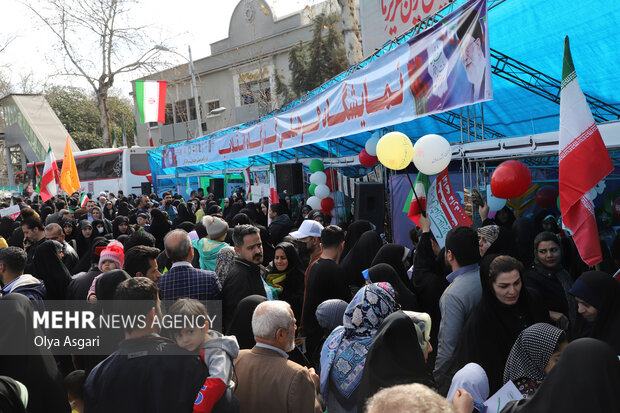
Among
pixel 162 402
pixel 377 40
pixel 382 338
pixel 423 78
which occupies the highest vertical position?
pixel 377 40

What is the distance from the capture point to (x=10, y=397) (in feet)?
8.07

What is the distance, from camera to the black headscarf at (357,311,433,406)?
246cm

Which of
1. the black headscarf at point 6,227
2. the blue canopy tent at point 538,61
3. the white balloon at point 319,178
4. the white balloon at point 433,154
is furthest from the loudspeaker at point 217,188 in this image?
the white balloon at point 433,154

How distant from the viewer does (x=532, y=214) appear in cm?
840

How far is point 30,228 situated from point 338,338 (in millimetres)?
4770

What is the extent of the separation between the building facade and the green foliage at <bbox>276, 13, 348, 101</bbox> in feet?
5.13

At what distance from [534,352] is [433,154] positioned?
12.2 ft

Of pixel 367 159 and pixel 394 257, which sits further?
pixel 367 159

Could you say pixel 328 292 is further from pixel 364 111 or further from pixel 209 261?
pixel 364 111

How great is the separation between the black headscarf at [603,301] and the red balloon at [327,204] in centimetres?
693

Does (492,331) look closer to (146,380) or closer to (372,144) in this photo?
(146,380)

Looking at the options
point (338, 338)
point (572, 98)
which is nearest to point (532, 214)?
point (572, 98)

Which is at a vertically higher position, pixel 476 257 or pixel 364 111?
pixel 364 111

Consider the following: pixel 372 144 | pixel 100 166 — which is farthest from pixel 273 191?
pixel 100 166
